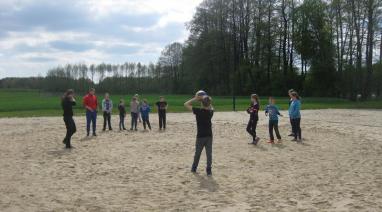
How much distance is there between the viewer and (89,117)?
17609 millimetres

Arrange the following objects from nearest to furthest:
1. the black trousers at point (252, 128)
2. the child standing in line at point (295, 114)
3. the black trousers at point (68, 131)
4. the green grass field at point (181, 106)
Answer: the black trousers at point (68, 131), the black trousers at point (252, 128), the child standing in line at point (295, 114), the green grass field at point (181, 106)

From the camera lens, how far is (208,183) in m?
9.01

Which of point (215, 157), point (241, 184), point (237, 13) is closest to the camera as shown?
point (241, 184)

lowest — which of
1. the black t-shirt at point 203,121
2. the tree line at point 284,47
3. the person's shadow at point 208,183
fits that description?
the person's shadow at point 208,183

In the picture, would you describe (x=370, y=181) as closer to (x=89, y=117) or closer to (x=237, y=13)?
(x=89, y=117)

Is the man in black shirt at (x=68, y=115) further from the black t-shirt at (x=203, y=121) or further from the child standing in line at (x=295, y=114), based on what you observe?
the child standing in line at (x=295, y=114)

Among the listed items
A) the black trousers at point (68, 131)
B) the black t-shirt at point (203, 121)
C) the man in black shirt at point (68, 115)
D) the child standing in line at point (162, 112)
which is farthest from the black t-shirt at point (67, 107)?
the child standing in line at point (162, 112)

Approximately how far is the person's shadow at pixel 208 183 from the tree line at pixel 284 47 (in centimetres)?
4086

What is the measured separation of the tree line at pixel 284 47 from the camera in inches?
1917

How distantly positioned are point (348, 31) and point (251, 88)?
1613cm

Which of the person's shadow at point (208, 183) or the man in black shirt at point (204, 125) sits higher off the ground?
the man in black shirt at point (204, 125)

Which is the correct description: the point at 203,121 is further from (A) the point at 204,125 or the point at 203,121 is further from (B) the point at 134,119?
(B) the point at 134,119

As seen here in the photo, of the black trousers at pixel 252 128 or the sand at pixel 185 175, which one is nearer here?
the sand at pixel 185 175

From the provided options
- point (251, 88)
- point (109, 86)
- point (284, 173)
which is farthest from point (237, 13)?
point (284, 173)
